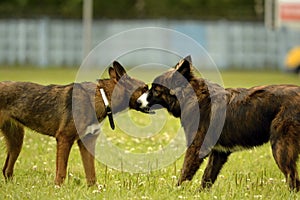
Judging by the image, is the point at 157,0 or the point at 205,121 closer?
the point at 205,121

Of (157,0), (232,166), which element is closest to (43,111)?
(232,166)

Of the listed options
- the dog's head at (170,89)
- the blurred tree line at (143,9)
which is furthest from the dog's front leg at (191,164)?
the blurred tree line at (143,9)

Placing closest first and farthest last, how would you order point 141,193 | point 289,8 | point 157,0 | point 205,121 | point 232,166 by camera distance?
1. point 141,193
2. point 205,121
3. point 232,166
4. point 289,8
5. point 157,0

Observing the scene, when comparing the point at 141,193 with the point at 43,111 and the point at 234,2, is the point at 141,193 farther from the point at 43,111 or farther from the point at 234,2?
the point at 234,2

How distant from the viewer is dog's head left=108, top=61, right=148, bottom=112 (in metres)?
9.02

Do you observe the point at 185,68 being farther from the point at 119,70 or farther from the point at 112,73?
the point at 112,73

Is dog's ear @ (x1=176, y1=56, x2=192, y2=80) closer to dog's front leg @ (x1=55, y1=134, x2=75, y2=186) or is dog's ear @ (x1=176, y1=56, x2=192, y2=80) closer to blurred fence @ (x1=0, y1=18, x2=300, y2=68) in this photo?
dog's front leg @ (x1=55, y1=134, x2=75, y2=186)

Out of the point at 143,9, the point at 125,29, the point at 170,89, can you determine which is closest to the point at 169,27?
the point at 125,29

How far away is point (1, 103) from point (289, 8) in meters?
31.9

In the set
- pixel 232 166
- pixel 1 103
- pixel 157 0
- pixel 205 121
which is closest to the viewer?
pixel 205 121

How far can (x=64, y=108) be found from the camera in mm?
Answer: 8953

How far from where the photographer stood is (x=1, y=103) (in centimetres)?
903

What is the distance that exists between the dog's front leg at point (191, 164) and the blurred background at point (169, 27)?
31118mm

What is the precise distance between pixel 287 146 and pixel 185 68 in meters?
1.57
